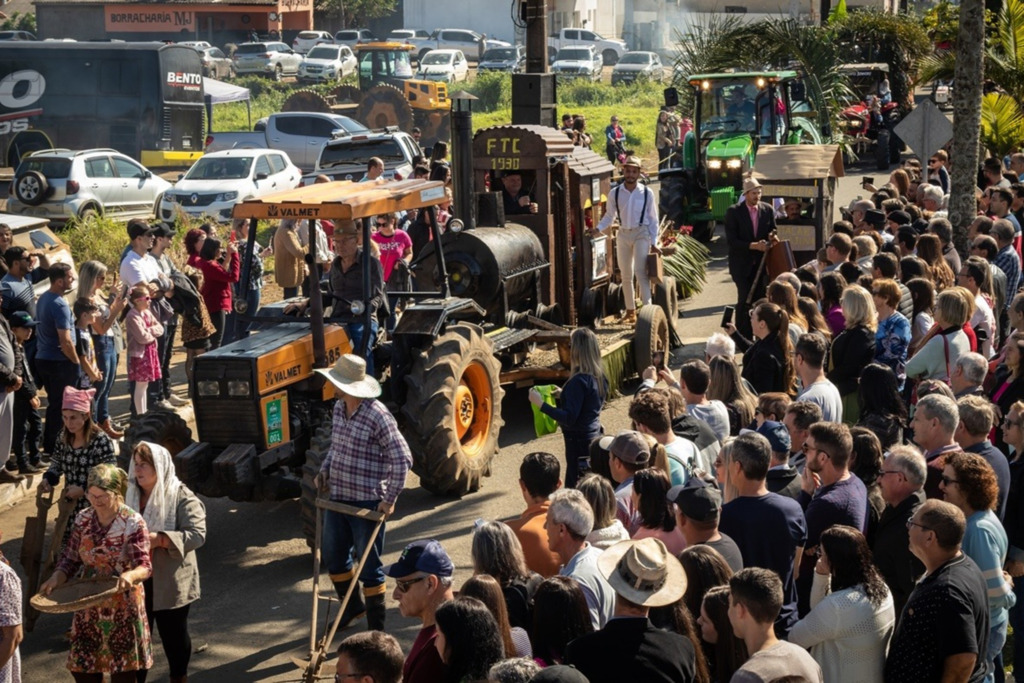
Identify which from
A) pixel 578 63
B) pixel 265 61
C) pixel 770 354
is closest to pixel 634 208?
pixel 770 354

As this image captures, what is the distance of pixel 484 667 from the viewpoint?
4.66 m

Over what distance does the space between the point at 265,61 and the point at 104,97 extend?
22691mm

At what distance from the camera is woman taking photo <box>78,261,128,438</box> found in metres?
11.0

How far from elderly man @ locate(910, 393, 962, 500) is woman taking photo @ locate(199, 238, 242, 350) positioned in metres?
7.83

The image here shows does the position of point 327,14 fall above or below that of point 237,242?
above

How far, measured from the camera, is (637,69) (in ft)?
180

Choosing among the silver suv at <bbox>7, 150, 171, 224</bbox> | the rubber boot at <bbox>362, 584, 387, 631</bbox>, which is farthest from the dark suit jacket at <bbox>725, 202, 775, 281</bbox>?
the silver suv at <bbox>7, 150, 171, 224</bbox>

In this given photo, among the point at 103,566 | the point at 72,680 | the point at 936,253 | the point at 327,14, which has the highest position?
the point at 327,14

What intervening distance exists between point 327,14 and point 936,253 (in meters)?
60.9

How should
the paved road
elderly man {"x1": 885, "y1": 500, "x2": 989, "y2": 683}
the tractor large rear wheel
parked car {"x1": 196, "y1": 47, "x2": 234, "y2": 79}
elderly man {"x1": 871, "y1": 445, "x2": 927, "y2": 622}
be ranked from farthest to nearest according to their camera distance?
parked car {"x1": 196, "y1": 47, "x2": 234, "y2": 79}, the tractor large rear wheel, the paved road, elderly man {"x1": 871, "y1": 445, "x2": 927, "y2": 622}, elderly man {"x1": 885, "y1": 500, "x2": 989, "y2": 683}

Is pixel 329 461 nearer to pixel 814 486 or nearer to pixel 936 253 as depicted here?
pixel 814 486

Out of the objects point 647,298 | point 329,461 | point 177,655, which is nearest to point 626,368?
point 647,298

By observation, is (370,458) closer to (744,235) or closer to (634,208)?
(634,208)

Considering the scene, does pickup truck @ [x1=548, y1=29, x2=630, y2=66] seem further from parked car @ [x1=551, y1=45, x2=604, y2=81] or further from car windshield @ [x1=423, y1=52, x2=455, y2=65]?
car windshield @ [x1=423, y1=52, x2=455, y2=65]
